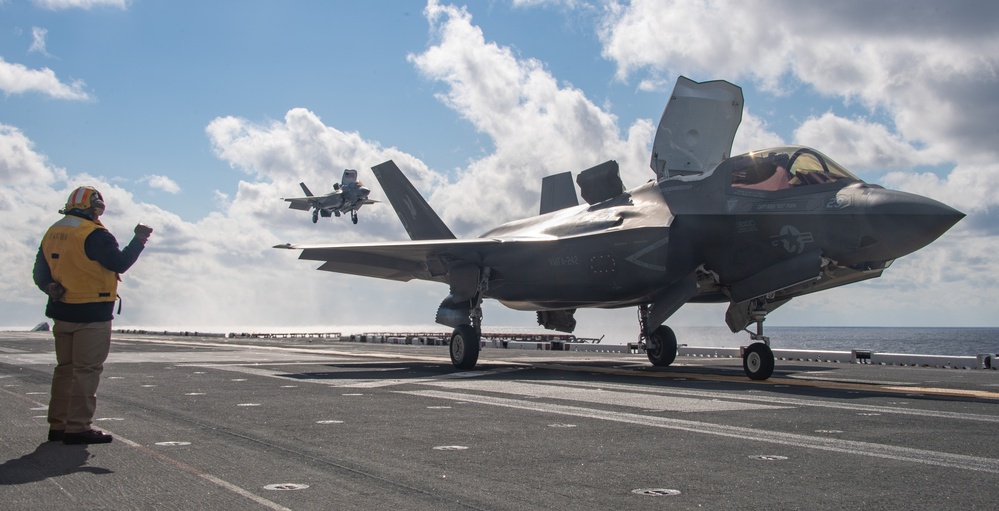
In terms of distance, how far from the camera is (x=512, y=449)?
22.0 ft

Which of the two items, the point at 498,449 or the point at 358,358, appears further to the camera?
the point at 358,358

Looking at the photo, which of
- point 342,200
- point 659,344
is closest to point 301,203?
point 342,200

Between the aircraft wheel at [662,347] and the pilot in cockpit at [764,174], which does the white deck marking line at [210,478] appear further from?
the aircraft wheel at [662,347]

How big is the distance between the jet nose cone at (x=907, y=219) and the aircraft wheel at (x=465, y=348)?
29.8 ft

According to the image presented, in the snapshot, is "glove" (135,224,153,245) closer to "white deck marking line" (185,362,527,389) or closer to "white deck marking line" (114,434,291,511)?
"white deck marking line" (114,434,291,511)

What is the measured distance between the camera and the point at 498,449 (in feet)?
22.0

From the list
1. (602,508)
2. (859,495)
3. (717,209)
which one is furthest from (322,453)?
(717,209)

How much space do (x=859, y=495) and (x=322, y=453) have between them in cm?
404

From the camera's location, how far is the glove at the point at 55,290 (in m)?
7.37

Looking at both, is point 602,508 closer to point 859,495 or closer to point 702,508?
point 702,508

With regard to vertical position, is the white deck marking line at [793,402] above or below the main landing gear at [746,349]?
below

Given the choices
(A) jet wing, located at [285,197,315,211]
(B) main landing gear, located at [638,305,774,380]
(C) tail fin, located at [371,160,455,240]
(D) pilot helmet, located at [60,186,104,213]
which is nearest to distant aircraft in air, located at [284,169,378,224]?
(A) jet wing, located at [285,197,315,211]

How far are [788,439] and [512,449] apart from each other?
254 centimetres

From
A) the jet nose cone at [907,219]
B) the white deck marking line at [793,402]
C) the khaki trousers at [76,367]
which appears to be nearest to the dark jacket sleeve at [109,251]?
the khaki trousers at [76,367]
